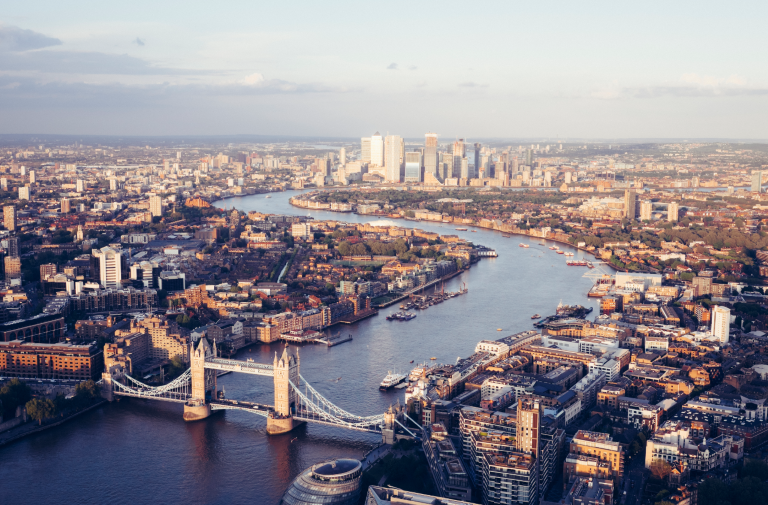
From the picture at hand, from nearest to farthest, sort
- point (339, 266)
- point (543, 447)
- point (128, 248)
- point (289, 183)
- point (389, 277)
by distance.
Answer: point (543, 447) → point (389, 277) → point (339, 266) → point (128, 248) → point (289, 183)

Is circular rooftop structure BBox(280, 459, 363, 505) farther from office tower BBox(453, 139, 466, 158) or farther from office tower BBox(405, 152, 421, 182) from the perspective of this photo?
office tower BBox(453, 139, 466, 158)

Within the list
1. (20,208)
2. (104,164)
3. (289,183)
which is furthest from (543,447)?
(104,164)

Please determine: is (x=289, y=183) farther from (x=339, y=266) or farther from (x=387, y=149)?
(x=339, y=266)

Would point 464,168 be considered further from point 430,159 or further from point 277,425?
point 277,425

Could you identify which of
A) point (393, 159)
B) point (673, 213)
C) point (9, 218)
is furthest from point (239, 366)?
point (393, 159)

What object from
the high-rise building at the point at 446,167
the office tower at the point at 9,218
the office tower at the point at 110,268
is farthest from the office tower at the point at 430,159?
the office tower at the point at 110,268

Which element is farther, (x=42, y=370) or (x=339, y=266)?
(x=339, y=266)

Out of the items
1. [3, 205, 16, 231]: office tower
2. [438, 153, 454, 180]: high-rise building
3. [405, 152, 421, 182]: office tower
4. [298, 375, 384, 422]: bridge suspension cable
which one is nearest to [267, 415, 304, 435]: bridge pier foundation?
[298, 375, 384, 422]: bridge suspension cable
